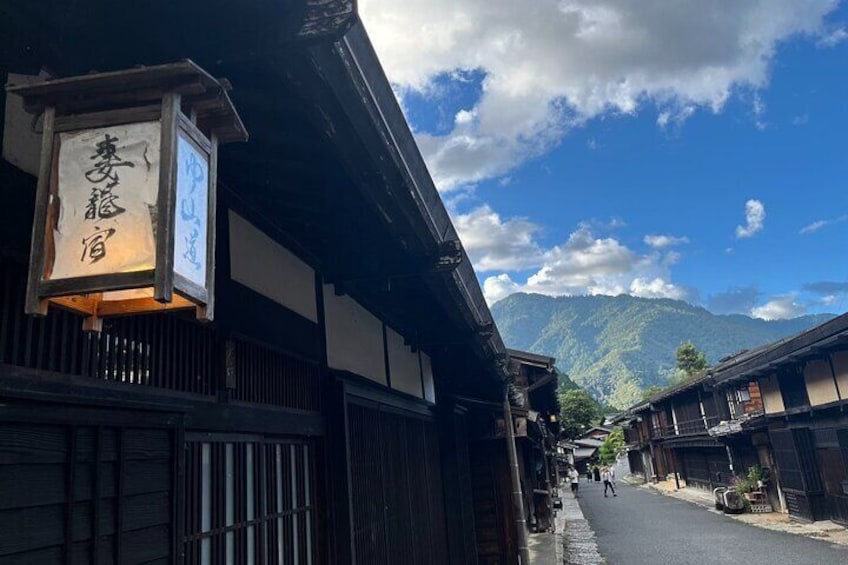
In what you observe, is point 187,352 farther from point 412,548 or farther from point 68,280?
point 412,548

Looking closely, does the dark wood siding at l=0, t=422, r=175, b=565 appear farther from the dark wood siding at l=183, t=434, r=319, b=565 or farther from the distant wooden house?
the distant wooden house

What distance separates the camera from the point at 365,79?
8.98ft

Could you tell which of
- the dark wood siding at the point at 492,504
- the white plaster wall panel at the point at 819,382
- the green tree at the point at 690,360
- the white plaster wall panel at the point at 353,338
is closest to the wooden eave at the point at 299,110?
the white plaster wall panel at the point at 353,338

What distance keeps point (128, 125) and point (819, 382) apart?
25.2m

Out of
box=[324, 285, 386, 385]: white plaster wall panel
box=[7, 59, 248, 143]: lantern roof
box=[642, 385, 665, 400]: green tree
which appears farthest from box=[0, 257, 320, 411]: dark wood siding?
box=[642, 385, 665, 400]: green tree

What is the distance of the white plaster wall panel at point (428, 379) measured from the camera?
10555 mm

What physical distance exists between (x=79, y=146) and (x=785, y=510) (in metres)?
31.9

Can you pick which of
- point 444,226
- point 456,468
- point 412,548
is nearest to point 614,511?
point 456,468

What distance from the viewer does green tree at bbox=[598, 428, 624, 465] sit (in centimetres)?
7225

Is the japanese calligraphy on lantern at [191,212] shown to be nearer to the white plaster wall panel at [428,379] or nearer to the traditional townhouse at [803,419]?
the white plaster wall panel at [428,379]

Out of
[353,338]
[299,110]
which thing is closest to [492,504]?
[353,338]

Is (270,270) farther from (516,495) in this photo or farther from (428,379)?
(516,495)

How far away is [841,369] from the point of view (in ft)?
66.0

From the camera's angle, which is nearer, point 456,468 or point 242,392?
point 242,392
